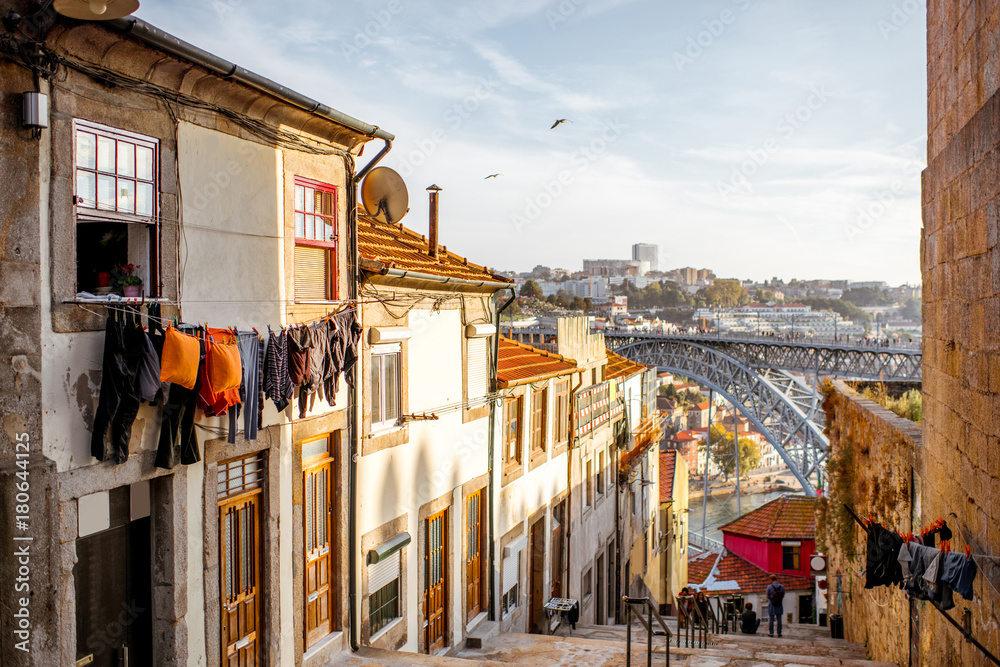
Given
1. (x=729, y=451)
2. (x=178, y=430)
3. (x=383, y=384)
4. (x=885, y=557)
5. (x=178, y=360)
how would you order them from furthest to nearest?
(x=729, y=451) < (x=383, y=384) < (x=885, y=557) < (x=178, y=430) < (x=178, y=360)

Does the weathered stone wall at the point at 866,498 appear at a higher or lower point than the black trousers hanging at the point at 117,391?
lower

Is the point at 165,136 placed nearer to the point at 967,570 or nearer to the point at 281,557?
the point at 281,557

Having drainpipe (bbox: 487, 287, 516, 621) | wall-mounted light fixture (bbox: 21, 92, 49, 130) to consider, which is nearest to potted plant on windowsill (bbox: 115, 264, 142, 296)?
wall-mounted light fixture (bbox: 21, 92, 49, 130)

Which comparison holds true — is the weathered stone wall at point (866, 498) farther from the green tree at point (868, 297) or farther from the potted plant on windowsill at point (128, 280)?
the green tree at point (868, 297)

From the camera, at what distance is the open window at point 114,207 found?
17.5ft

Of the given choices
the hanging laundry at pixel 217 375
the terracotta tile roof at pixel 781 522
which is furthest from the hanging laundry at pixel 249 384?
the terracotta tile roof at pixel 781 522

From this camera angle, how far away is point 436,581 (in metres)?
10.2

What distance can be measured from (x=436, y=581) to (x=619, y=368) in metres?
11.6

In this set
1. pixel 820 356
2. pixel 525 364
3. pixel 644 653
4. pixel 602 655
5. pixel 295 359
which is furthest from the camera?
pixel 820 356

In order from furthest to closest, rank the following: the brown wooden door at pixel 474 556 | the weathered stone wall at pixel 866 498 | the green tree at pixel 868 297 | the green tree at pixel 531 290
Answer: the green tree at pixel 868 297 → the green tree at pixel 531 290 → the brown wooden door at pixel 474 556 → the weathered stone wall at pixel 866 498

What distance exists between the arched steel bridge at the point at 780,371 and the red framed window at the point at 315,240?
3162cm

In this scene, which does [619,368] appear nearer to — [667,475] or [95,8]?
[667,475]

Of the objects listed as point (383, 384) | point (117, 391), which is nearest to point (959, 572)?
point (383, 384)

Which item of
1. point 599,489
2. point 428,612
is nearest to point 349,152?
point 428,612
